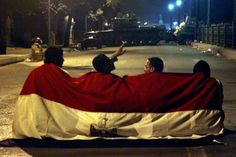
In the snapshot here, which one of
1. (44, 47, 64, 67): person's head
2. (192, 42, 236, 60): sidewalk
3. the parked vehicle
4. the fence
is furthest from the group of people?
the parked vehicle

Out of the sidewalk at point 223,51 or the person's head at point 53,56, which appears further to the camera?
the sidewalk at point 223,51

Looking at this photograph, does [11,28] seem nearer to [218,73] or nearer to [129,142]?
[218,73]

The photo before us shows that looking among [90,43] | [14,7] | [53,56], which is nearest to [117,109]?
[53,56]

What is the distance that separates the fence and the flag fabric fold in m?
27.0

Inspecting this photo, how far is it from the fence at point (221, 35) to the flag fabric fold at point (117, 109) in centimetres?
2697

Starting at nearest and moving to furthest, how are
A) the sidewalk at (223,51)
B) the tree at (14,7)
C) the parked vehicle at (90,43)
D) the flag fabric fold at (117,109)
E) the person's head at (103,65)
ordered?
1. the flag fabric fold at (117,109)
2. the person's head at (103,65)
3. the sidewalk at (223,51)
4. the tree at (14,7)
5. the parked vehicle at (90,43)

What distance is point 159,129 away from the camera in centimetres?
846

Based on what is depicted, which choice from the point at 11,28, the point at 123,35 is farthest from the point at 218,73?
the point at 123,35

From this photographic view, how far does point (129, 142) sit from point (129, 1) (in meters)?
134

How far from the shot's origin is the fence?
35522 millimetres

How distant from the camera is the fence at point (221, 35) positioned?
117ft

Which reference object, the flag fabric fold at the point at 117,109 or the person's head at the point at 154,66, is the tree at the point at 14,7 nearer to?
the person's head at the point at 154,66

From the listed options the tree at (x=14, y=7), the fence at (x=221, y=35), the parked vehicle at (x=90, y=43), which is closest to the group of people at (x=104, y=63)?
the fence at (x=221, y=35)

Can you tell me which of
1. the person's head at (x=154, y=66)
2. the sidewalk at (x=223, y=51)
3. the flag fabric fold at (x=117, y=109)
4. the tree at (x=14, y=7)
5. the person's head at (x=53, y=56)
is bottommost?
the sidewalk at (x=223, y=51)
